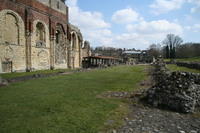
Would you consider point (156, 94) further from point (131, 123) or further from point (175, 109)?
point (131, 123)

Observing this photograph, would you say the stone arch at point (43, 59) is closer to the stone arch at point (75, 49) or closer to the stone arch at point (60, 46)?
the stone arch at point (60, 46)

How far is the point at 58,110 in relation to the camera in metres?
5.13

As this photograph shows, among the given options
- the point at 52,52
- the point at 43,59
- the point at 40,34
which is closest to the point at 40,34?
the point at 40,34

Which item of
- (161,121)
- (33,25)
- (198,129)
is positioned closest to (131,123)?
(161,121)

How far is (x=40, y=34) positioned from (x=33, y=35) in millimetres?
2304

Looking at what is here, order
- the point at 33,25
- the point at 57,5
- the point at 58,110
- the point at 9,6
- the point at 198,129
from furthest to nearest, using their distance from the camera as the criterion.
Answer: the point at 57,5 → the point at 33,25 → the point at 9,6 → the point at 58,110 → the point at 198,129

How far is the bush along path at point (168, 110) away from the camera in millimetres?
4052

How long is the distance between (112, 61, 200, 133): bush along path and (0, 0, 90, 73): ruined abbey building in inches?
688

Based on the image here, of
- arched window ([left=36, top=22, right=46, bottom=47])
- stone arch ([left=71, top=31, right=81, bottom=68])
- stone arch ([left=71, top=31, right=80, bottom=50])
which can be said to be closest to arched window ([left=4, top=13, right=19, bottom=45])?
arched window ([left=36, top=22, right=46, bottom=47])

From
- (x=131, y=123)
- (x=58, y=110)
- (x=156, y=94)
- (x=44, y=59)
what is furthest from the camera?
(x=44, y=59)

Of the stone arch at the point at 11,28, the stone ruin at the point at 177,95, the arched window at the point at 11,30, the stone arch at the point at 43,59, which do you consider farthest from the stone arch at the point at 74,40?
the stone ruin at the point at 177,95

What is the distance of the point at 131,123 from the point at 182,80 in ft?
9.67

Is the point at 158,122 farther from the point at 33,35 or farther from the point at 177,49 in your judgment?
the point at 177,49

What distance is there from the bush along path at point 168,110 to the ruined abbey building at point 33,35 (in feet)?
57.3
